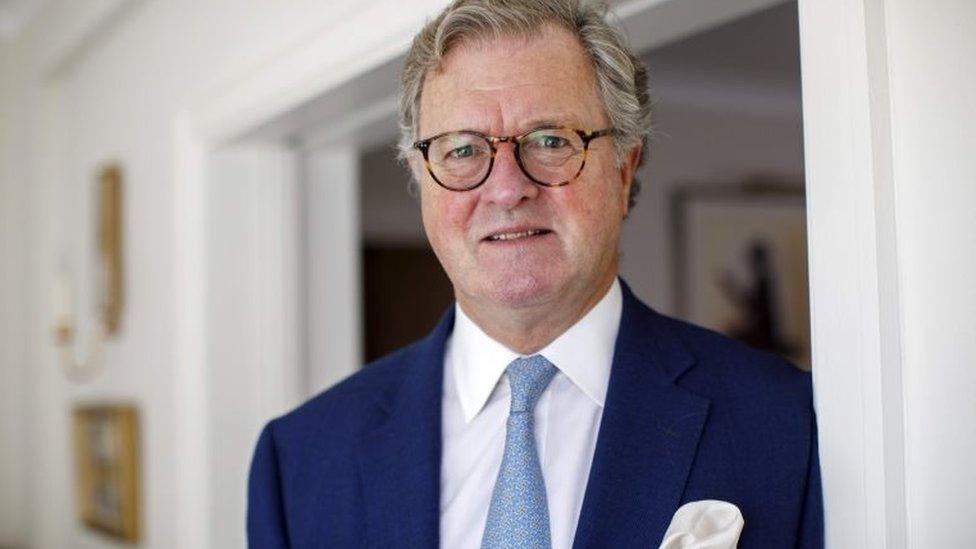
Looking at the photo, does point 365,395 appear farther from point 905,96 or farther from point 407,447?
point 905,96

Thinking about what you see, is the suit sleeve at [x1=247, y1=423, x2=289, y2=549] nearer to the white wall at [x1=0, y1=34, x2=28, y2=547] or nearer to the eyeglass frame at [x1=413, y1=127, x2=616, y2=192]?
the eyeglass frame at [x1=413, y1=127, x2=616, y2=192]

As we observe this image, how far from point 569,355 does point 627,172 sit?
0.81ft

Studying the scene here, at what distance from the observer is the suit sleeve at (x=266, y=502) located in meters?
1.63

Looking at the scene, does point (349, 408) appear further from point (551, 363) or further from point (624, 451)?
point (624, 451)

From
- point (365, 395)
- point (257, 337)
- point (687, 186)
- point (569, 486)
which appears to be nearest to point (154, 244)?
point (257, 337)

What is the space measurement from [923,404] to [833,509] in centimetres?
16

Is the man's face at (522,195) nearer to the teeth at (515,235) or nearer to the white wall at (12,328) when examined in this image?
the teeth at (515,235)

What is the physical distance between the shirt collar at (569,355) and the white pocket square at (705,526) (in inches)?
9.9

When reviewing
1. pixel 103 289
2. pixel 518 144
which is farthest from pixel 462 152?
Answer: pixel 103 289

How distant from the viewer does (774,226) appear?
5.76 meters

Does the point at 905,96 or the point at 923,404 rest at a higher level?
the point at 905,96

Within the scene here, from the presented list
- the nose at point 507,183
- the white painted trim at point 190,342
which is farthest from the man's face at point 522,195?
the white painted trim at point 190,342

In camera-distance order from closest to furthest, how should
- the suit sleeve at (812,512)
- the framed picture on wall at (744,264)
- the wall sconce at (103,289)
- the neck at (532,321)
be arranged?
the suit sleeve at (812,512) < the neck at (532,321) < the wall sconce at (103,289) < the framed picture on wall at (744,264)

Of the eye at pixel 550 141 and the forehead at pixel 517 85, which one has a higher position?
the forehead at pixel 517 85
